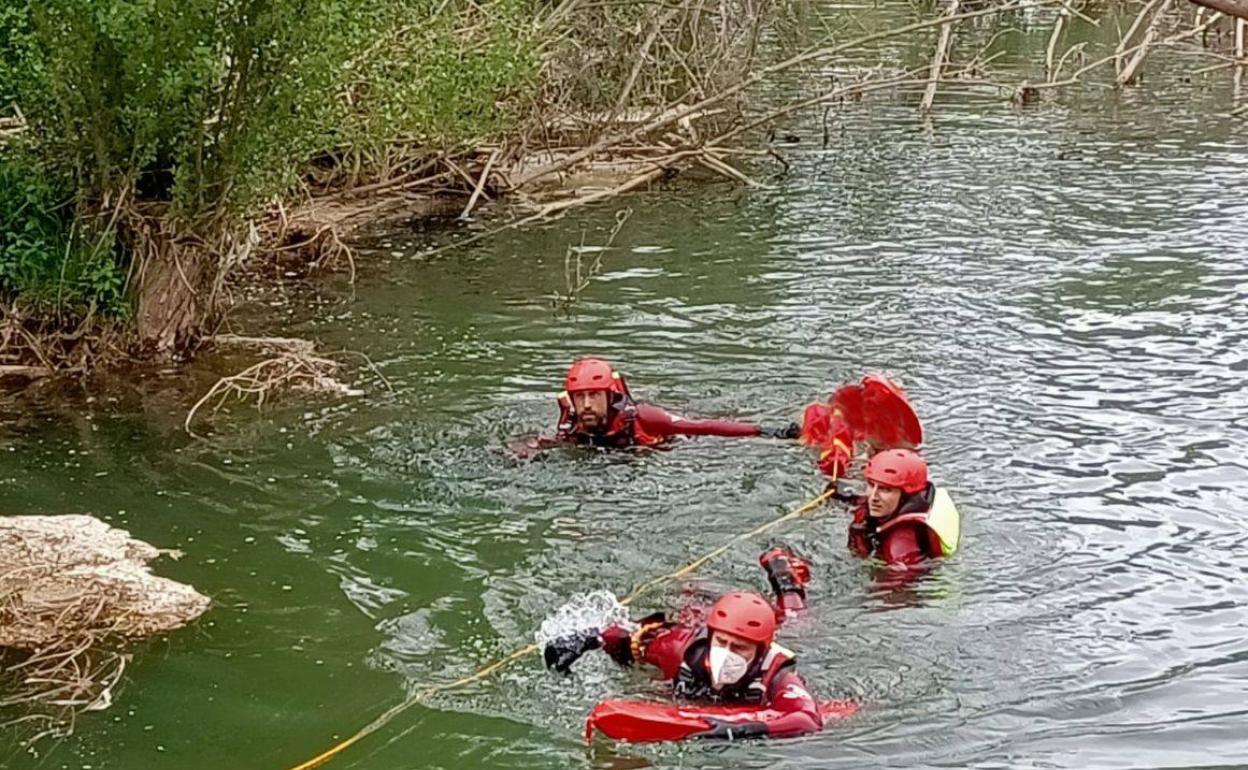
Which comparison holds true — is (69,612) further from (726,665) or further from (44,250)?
(44,250)

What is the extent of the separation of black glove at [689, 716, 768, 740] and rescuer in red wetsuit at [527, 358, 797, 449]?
14.7ft

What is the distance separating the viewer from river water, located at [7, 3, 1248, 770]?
784 cm

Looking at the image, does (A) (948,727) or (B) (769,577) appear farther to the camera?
(B) (769,577)

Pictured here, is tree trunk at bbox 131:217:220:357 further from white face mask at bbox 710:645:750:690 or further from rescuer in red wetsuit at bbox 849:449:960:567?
white face mask at bbox 710:645:750:690

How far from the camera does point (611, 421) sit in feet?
38.0

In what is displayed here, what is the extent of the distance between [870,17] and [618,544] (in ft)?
81.7

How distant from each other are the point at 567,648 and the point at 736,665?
977 mm

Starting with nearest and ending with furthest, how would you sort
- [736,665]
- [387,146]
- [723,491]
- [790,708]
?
[790,708] → [736,665] → [723,491] → [387,146]

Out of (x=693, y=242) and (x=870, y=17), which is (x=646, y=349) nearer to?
(x=693, y=242)

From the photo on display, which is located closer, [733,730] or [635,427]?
Result: [733,730]

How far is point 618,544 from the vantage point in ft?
33.0

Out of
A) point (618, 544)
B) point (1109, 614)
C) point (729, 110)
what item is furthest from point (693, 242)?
point (1109, 614)

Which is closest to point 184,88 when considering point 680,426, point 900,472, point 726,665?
point 680,426

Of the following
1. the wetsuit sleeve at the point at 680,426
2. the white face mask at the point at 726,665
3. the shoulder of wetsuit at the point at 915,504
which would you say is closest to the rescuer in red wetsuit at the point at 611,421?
the wetsuit sleeve at the point at 680,426
